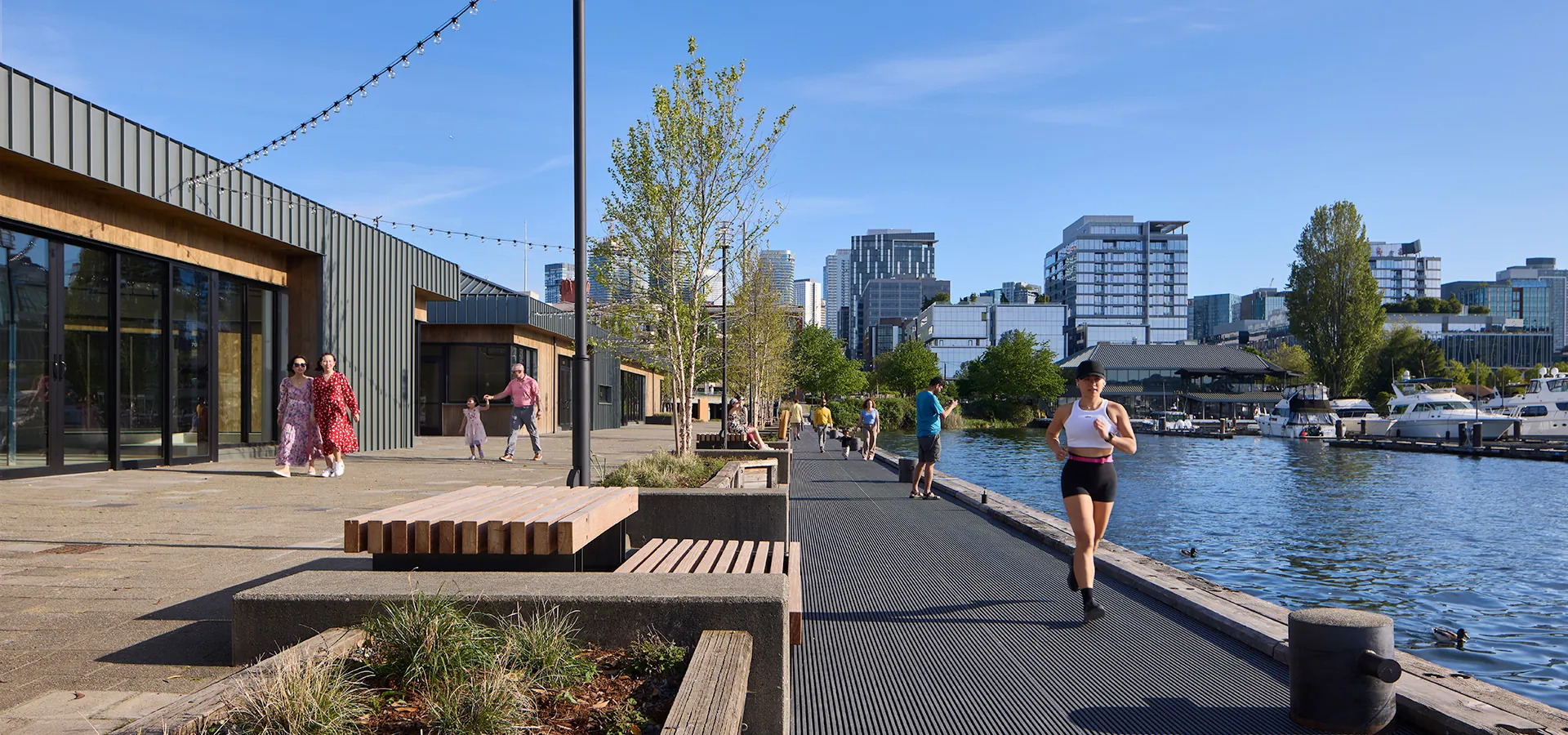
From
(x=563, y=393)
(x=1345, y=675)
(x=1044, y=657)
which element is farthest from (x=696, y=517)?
(x=563, y=393)

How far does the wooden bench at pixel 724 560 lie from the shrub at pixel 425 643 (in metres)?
1.11

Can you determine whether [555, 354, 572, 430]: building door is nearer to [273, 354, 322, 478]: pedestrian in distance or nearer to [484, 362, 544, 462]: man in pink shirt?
[484, 362, 544, 462]: man in pink shirt

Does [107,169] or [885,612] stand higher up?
[107,169]

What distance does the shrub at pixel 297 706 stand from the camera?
8.82ft

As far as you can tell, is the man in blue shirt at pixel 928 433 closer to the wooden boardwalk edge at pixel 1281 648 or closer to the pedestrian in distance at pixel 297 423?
the wooden boardwalk edge at pixel 1281 648

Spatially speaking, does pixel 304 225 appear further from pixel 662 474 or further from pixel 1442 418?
pixel 1442 418

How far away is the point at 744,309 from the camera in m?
33.1

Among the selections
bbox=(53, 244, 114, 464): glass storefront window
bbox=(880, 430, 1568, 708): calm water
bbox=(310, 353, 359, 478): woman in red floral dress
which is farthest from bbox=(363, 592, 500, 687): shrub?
bbox=(53, 244, 114, 464): glass storefront window

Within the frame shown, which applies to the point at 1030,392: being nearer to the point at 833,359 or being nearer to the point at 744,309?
the point at 833,359

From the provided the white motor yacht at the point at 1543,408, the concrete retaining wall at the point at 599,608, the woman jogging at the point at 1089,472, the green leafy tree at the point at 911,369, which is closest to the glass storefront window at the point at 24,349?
the concrete retaining wall at the point at 599,608

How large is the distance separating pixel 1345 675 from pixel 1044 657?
151 cm

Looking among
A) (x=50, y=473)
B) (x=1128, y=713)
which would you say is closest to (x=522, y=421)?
(x=50, y=473)

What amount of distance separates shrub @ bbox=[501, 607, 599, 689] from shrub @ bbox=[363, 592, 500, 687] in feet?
0.26

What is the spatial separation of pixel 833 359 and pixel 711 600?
8492 centimetres
